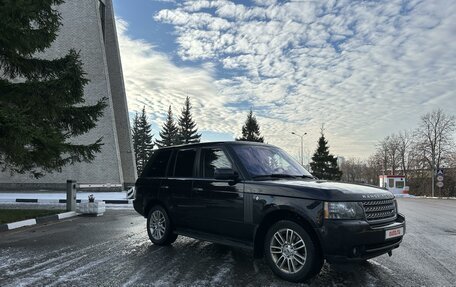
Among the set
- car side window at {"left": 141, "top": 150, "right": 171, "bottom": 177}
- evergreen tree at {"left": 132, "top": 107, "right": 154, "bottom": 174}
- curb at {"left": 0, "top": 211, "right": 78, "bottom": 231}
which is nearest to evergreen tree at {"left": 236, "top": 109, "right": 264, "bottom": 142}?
evergreen tree at {"left": 132, "top": 107, "right": 154, "bottom": 174}

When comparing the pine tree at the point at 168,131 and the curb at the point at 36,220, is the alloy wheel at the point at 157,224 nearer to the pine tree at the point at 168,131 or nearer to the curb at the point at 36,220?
the curb at the point at 36,220

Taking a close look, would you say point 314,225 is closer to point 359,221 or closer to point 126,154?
point 359,221

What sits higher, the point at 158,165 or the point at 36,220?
the point at 158,165

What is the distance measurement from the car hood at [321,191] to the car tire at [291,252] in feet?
1.40

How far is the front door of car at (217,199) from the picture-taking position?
5.62 meters

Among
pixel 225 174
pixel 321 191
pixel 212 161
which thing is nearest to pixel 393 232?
pixel 321 191

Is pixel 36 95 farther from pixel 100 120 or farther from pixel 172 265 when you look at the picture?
pixel 100 120

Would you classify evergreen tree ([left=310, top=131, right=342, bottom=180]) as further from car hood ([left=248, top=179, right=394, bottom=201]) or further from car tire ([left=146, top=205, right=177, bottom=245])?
car hood ([left=248, top=179, right=394, bottom=201])

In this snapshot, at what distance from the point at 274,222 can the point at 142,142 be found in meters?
64.6

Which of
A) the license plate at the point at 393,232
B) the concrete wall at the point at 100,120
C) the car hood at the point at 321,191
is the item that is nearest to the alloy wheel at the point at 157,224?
the car hood at the point at 321,191

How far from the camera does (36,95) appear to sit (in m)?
10.4

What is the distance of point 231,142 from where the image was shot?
6.27m

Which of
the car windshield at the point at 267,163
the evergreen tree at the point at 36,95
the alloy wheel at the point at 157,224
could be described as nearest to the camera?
the car windshield at the point at 267,163

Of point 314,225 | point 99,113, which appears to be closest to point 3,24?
point 99,113
